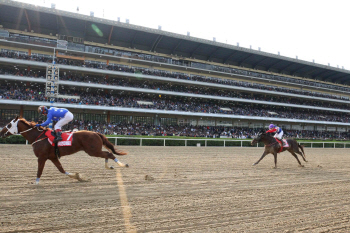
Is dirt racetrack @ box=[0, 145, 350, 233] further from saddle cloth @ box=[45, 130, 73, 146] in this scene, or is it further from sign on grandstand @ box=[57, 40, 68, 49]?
sign on grandstand @ box=[57, 40, 68, 49]

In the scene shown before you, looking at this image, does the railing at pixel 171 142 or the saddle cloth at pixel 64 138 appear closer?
the saddle cloth at pixel 64 138

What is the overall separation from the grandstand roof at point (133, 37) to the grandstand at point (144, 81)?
115mm

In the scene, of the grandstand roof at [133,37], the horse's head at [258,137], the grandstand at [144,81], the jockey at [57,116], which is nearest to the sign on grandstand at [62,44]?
the grandstand at [144,81]

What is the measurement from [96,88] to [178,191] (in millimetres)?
27028

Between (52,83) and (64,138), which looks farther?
(52,83)

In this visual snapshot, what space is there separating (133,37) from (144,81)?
6120 mm

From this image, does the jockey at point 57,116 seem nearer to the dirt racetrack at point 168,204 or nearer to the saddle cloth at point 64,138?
the saddle cloth at point 64,138

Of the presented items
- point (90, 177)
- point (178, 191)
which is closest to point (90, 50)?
point (90, 177)

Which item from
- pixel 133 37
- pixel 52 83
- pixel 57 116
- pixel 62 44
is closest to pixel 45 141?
pixel 57 116

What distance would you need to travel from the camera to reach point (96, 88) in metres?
29.9

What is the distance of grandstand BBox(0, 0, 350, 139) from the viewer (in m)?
27.0

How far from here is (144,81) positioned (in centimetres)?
3372

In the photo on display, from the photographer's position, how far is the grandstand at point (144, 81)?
2700cm

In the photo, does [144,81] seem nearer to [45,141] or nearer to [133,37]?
[133,37]
